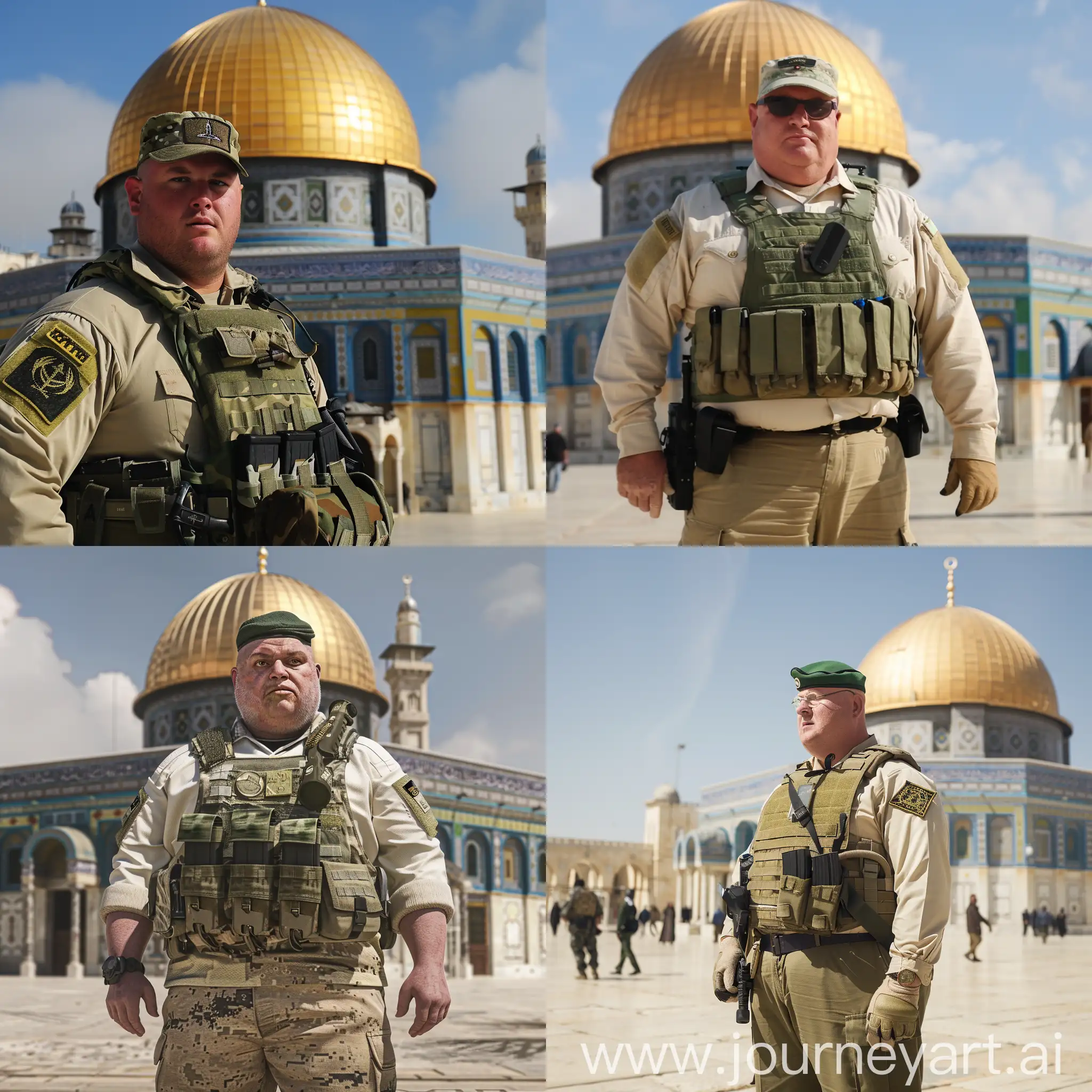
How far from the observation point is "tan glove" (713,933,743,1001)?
444 centimetres

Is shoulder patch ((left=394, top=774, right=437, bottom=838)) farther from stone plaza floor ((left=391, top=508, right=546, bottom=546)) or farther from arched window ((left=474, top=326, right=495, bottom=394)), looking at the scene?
arched window ((left=474, top=326, right=495, bottom=394))

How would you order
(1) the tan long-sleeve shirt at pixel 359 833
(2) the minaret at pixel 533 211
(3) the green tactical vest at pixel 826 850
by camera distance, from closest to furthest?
(1) the tan long-sleeve shirt at pixel 359 833 → (3) the green tactical vest at pixel 826 850 → (2) the minaret at pixel 533 211

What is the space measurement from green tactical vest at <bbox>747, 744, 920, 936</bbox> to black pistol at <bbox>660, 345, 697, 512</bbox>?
1.00m

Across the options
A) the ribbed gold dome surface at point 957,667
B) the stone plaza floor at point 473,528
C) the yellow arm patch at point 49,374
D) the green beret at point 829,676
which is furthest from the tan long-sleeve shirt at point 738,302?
the stone plaza floor at point 473,528

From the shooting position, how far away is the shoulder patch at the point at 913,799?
4.12 meters

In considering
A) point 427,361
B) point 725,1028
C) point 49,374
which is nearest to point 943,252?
point 49,374

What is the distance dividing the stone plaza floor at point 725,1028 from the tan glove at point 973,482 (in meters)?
1.97

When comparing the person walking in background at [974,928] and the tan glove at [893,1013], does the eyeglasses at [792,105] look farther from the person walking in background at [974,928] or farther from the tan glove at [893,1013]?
the person walking in background at [974,928]

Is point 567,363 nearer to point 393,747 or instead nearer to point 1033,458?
point 1033,458

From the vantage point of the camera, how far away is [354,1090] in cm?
380

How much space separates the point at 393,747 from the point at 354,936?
692cm

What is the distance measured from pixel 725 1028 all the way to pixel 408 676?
3241 mm

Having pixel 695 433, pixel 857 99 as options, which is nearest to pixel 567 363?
pixel 857 99

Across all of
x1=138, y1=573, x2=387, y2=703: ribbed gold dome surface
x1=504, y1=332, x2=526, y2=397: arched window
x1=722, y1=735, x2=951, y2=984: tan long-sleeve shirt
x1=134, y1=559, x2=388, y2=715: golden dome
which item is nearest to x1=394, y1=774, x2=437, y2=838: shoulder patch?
x1=722, y1=735, x2=951, y2=984: tan long-sleeve shirt
